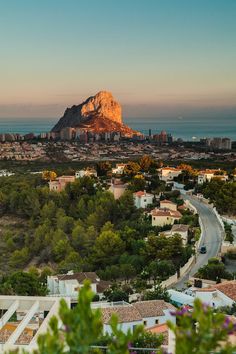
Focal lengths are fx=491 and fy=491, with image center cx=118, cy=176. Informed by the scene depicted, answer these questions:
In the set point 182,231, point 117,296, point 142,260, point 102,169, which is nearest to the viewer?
point 117,296

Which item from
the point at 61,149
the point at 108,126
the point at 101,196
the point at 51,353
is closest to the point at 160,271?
the point at 101,196

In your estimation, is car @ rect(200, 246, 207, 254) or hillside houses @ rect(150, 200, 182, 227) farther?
hillside houses @ rect(150, 200, 182, 227)

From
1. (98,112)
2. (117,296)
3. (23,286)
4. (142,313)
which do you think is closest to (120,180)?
(23,286)

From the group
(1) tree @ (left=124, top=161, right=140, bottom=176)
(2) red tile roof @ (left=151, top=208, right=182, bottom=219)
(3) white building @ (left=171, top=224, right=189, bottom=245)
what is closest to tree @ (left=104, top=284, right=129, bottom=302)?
(3) white building @ (left=171, top=224, right=189, bottom=245)

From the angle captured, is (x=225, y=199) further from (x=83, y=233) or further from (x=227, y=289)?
(x=227, y=289)

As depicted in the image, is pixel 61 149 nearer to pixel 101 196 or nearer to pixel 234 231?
pixel 101 196

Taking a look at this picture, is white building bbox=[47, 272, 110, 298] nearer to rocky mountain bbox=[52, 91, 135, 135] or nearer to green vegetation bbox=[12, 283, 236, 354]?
green vegetation bbox=[12, 283, 236, 354]
